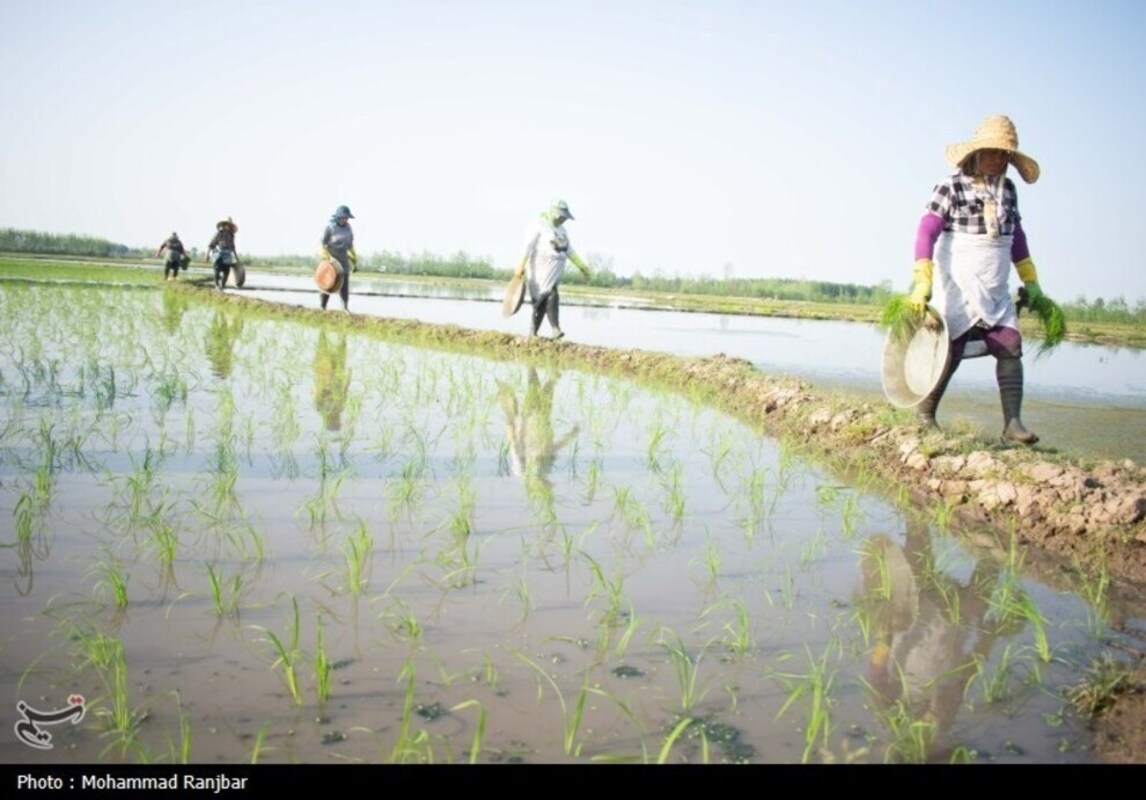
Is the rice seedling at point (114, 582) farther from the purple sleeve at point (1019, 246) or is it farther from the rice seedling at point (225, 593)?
the purple sleeve at point (1019, 246)

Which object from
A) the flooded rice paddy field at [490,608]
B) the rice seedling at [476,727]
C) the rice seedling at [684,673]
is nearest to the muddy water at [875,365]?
the flooded rice paddy field at [490,608]

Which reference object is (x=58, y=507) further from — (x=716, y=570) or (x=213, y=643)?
(x=716, y=570)

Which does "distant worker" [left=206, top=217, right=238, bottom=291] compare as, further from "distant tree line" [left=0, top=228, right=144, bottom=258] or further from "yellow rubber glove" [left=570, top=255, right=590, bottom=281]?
"distant tree line" [left=0, top=228, right=144, bottom=258]

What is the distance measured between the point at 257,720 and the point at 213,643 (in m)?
0.33

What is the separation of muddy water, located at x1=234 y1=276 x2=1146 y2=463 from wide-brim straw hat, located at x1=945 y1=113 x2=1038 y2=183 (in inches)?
37.6

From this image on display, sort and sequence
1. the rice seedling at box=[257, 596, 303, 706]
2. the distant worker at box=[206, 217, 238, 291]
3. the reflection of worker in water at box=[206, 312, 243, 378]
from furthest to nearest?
the distant worker at box=[206, 217, 238, 291] → the reflection of worker in water at box=[206, 312, 243, 378] → the rice seedling at box=[257, 596, 303, 706]

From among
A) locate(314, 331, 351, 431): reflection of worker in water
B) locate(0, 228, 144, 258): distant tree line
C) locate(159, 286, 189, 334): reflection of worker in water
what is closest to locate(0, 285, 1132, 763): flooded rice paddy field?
locate(314, 331, 351, 431): reflection of worker in water

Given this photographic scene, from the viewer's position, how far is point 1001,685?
1575mm

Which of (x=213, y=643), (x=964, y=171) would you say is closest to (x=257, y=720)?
(x=213, y=643)

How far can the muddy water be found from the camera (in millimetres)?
5172

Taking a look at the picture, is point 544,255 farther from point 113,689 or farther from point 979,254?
point 113,689

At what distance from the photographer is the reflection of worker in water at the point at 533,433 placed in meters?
3.27

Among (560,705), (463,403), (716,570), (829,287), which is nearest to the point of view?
(560,705)

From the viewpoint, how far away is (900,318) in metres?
3.95
